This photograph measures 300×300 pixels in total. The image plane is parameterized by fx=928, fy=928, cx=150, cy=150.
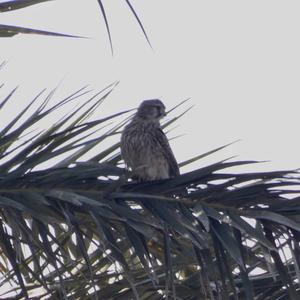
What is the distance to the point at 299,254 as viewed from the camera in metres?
3.61

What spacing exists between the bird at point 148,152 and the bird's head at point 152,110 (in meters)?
0.19

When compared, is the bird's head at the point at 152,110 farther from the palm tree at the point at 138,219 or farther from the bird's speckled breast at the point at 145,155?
the palm tree at the point at 138,219

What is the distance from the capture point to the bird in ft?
21.9

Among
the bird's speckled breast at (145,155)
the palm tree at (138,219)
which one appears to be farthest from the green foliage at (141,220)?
the bird's speckled breast at (145,155)

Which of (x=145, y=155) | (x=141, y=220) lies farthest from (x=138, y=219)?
(x=145, y=155)

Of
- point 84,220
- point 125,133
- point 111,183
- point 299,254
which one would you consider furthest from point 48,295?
point 125,133

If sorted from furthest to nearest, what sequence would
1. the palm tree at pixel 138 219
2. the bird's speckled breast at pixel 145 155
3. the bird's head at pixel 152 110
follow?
the bird's head at pixel 152 110, the bird's speckled breast at pixel 145 155, the palm tree at pixel 138 219

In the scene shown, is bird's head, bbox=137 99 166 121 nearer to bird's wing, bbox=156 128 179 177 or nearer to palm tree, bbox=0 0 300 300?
bird's wing, bbox=156 128 179 177

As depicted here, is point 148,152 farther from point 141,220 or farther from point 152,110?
point 141,220

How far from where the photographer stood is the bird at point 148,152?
6.66m

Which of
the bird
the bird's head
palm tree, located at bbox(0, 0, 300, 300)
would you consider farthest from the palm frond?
the bird's head

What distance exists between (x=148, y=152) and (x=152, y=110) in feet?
2.31

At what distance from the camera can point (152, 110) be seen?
24.1 ft

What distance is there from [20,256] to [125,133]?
3.36 meters
